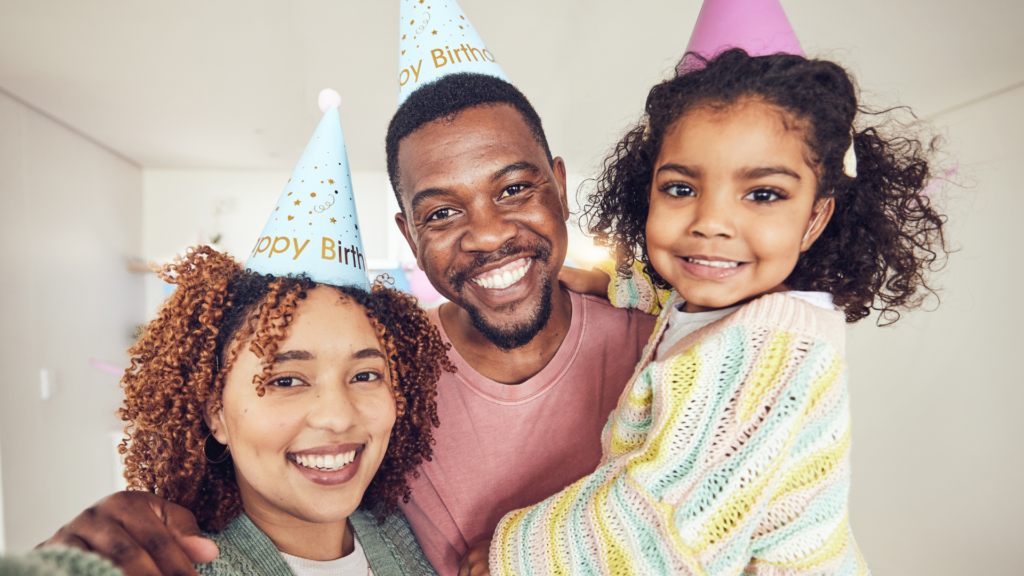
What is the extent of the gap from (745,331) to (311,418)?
2.32 ft

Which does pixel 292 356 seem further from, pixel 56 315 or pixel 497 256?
pixel 56 315

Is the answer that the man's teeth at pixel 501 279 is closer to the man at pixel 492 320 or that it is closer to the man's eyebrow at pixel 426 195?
the man at pixel 492 320

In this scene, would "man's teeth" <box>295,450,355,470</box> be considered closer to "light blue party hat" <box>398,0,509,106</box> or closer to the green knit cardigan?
the green knit cardigan

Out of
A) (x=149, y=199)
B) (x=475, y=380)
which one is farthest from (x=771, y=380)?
(x=149, y=199)

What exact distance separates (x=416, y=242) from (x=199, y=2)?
1545 millimetres

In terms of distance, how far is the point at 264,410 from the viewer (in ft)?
2.96

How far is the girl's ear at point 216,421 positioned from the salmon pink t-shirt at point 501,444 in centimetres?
46

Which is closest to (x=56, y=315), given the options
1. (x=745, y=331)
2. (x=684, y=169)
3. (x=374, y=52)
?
(x=374, y=52)

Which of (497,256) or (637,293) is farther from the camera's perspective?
(637,293)

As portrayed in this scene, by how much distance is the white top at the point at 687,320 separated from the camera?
0.96m

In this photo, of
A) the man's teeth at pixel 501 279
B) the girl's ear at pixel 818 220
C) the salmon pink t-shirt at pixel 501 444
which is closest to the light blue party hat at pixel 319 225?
the man's teeth at pixel 501 279

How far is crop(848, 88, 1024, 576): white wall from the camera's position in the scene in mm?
2695

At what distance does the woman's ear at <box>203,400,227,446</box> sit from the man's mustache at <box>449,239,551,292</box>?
1.76 ft

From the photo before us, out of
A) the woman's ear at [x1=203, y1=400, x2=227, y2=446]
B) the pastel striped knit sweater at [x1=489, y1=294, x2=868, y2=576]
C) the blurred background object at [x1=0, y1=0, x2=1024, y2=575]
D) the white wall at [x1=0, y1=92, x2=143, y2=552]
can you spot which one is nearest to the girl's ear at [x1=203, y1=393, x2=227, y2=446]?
the woman's ear at [x1=203, y1=400, x2=227, y2=446]
